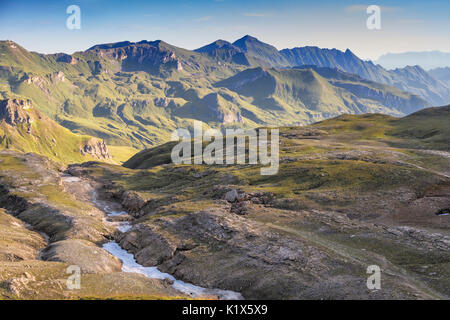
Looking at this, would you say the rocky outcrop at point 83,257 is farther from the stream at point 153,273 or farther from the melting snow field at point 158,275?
the stream at point 153,273

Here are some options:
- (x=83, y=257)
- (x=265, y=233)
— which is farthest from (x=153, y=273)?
(x=265, y=233)

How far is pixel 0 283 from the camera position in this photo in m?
59.8

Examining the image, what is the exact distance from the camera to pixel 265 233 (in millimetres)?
83250

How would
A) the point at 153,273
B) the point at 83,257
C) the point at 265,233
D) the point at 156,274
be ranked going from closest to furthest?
the point at 156,274, the point at 153,273, the point at 83,257, the point at 265,233

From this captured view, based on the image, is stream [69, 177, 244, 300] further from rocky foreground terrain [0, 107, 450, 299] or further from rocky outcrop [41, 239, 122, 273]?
rocky outcrop [41, 239, 122, 273]

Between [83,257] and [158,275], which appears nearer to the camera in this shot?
[158,275]

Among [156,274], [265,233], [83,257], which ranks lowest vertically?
[156,274]

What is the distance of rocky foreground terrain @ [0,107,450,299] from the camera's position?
204 feet

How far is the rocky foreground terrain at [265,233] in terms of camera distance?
204ft

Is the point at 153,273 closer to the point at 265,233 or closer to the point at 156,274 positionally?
the point at 156,274

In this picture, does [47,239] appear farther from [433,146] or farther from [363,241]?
[433,146]
